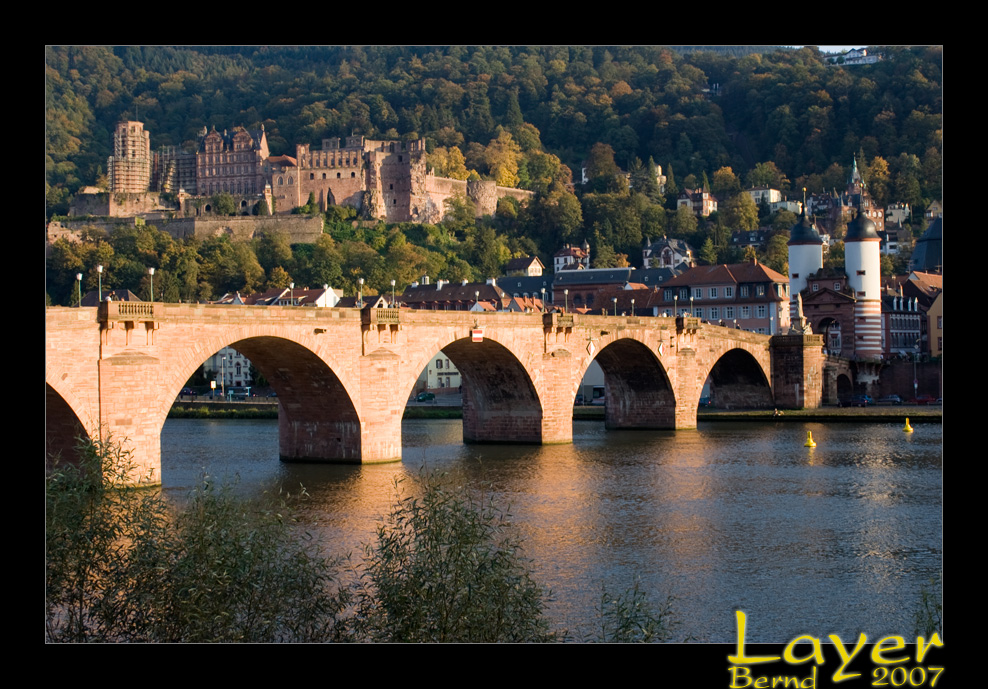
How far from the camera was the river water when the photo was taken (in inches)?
1021

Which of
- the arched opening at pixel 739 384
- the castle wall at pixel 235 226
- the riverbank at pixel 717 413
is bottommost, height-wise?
the riverbank at pixel 717 413

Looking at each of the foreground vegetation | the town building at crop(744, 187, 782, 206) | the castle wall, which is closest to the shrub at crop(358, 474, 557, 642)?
the foreground vegetation

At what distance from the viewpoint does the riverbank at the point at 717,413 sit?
6775cm

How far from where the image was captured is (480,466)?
46.7 meters

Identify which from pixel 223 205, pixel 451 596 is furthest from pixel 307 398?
pixel 223 205

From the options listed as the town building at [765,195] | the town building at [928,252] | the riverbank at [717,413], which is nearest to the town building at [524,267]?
the town building at [928,252]

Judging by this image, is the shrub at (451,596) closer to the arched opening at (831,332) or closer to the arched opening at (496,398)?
the arched opening at (496,398)

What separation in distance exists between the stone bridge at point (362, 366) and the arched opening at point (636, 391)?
70 mm

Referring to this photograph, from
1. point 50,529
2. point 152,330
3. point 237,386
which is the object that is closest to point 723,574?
point 50,529

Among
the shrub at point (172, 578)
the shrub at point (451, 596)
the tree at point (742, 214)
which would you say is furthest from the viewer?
the tree at point (742, 214)

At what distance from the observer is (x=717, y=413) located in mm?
71500

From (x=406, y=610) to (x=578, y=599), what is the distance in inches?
293

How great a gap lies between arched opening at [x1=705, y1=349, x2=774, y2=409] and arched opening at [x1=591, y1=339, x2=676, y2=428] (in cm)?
1043
